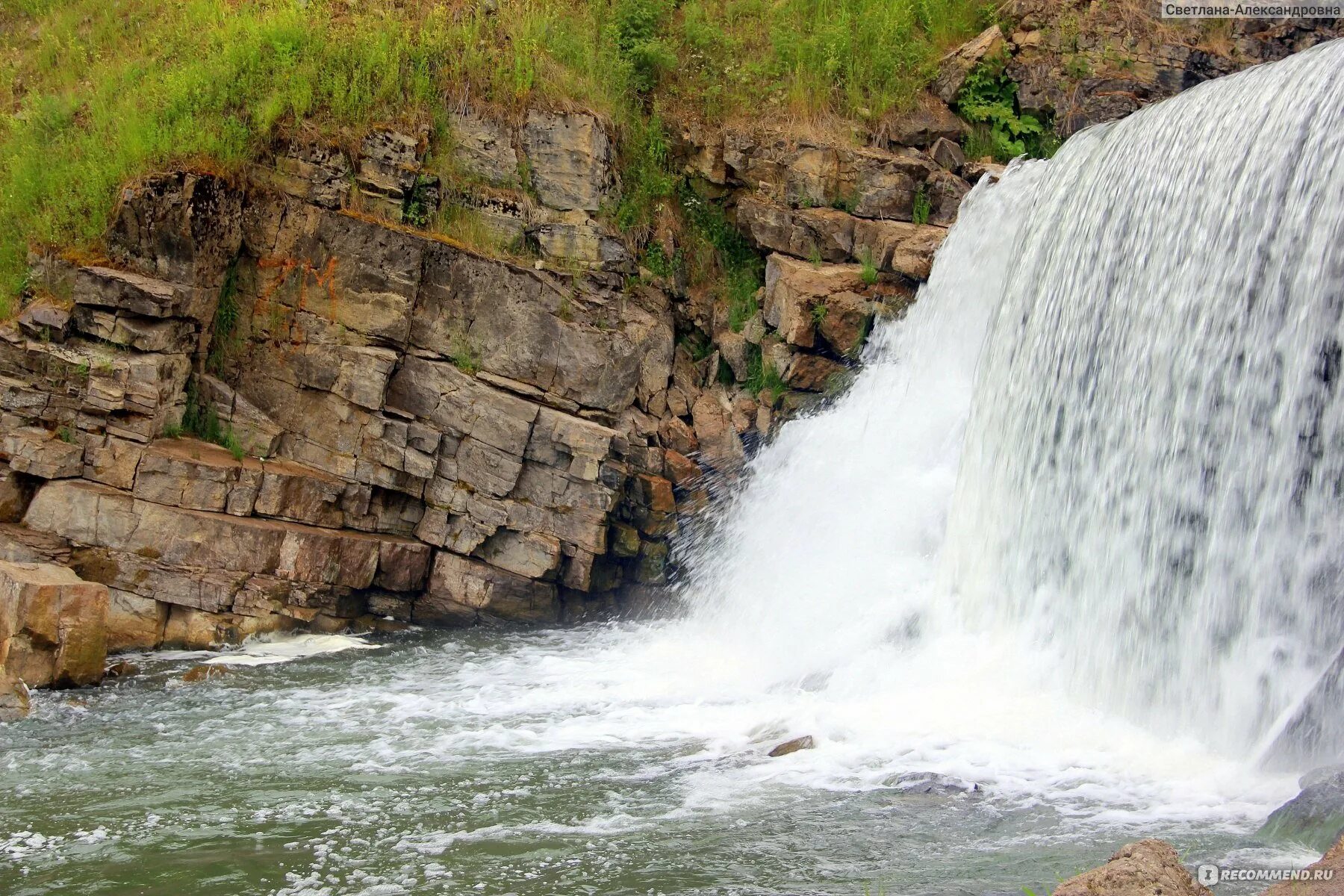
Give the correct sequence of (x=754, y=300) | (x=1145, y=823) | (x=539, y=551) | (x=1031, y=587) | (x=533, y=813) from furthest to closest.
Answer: (x=754, y=300), (x=539, y=551), (x=1031, y=587), (x=533, y=813), (x=1145, y=823)

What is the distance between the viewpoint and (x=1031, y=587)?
10.2 meters

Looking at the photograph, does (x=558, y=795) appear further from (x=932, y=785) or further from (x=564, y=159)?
(x=564, y=159)

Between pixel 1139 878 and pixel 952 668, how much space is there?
211 inches

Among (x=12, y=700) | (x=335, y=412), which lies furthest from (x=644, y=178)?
(x=12, y=700)

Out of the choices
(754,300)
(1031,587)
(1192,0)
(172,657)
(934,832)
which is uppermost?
(1192,0)

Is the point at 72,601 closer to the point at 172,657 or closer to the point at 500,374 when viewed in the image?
the point at 172,657

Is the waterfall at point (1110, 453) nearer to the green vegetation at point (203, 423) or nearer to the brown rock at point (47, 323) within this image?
the green vegetation at point (203, 423)

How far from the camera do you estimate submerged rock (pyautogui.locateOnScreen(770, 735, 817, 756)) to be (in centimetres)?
862

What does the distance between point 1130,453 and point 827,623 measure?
3188 mm

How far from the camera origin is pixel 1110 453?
393 inches

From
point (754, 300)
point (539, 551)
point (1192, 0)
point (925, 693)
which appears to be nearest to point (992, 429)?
point (925, 693)

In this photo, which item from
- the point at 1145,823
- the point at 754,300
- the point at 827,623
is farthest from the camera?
the point at 754,300

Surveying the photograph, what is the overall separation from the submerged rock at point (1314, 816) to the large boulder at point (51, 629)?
9.20 meters

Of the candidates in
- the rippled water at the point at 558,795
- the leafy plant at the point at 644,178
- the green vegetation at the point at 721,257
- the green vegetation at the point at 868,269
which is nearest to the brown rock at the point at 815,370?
the green vegetation at the point at 868,269
